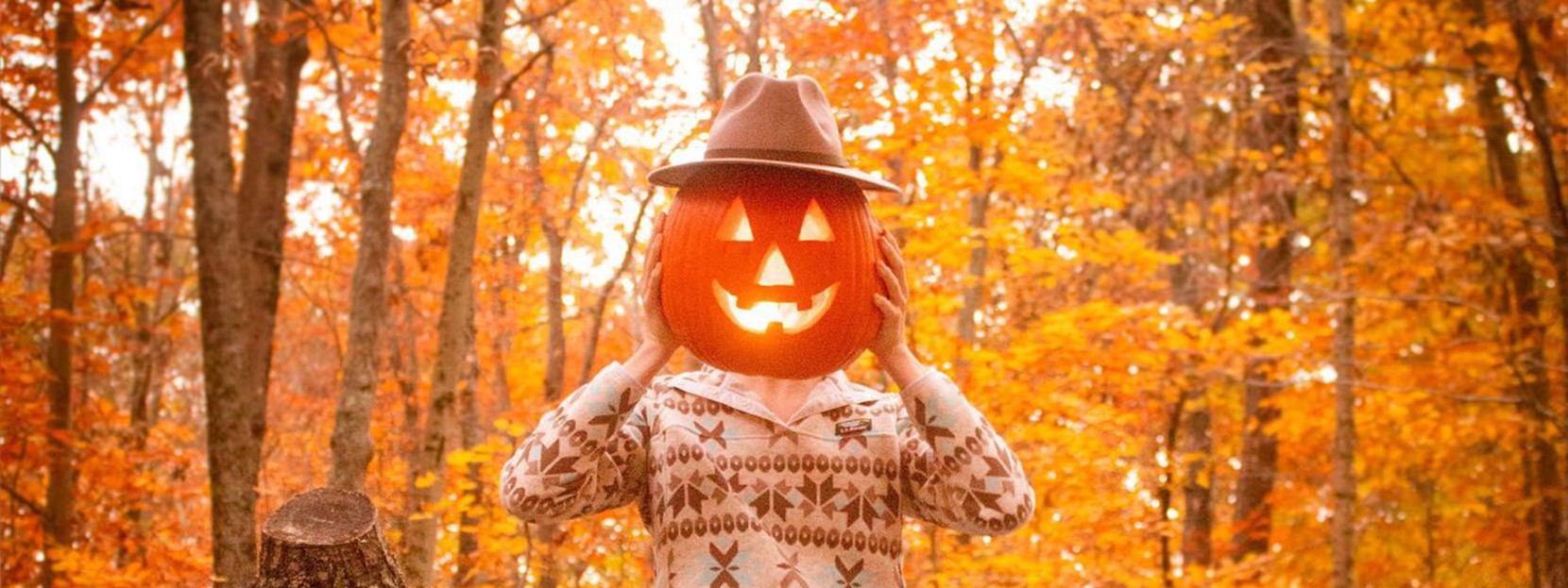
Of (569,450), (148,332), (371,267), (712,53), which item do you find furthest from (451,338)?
(148,332)

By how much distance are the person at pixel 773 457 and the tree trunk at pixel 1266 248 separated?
895 centimetres

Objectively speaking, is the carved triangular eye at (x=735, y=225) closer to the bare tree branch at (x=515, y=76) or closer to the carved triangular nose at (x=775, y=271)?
the carved triangular nose at (x=775, y=271)

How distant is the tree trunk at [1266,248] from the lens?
12094 mm

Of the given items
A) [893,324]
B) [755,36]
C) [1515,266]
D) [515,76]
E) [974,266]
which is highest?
[755,36]

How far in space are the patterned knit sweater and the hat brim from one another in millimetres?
519

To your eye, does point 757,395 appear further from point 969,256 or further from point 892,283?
point 969,256

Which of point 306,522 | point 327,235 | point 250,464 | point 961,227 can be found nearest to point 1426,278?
point 961,227

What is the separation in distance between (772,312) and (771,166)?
1.18 ft

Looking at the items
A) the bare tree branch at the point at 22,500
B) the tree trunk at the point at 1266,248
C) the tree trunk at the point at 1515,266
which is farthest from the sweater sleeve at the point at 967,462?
the tree trunk at the point at 1266,248

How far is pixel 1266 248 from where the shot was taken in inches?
527

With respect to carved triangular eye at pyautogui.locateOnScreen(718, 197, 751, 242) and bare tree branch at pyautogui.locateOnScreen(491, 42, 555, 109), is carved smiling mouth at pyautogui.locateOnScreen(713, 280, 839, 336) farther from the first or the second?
bare tree branch at pyautogui.locateOnScreen(491, 42, 555, 109)

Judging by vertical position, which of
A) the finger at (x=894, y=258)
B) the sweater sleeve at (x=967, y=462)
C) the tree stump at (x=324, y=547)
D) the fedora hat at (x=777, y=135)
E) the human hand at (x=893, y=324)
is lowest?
the tree stump at (x=324, y=547)

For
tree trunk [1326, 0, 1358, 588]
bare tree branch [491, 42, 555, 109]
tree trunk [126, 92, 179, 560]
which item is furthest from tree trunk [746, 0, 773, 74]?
tree trunk [126, 92, 179, 560]

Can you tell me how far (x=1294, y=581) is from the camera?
12.9 m
